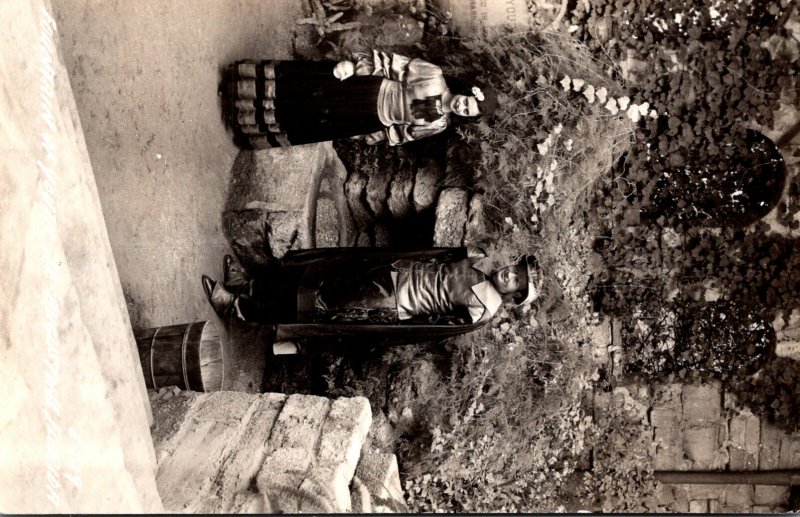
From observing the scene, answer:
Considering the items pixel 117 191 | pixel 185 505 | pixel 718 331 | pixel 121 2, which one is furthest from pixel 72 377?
pixel 718 331

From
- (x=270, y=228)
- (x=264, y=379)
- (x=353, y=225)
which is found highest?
(x=270, y=228)

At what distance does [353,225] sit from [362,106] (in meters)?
1.27

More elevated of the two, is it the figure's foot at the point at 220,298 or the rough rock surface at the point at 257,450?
the figure's foot at the point at 220,298

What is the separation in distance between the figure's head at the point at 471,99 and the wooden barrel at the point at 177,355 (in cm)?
214

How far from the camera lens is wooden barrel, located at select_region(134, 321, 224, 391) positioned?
12.3ft

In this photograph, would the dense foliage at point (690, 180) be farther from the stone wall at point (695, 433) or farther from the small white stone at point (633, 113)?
the stone wall at point (695, 433)

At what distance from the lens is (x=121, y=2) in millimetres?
3443

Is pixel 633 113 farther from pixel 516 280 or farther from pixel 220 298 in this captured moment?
pixel 220 298

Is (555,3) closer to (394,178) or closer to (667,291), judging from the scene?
(394,178)

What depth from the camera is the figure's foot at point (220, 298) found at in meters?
4.43

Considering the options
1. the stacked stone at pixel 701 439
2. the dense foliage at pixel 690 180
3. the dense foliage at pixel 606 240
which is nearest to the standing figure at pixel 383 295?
the dense foliage at pixel 606 240

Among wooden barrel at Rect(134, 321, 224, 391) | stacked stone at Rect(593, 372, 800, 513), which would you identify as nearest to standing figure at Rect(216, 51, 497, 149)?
wooden barrel at Rect(134, 321, 224, 391)

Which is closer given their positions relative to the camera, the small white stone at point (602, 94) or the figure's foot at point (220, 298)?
the figure's foot at point (220, 298)

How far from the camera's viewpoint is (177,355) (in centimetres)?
374
